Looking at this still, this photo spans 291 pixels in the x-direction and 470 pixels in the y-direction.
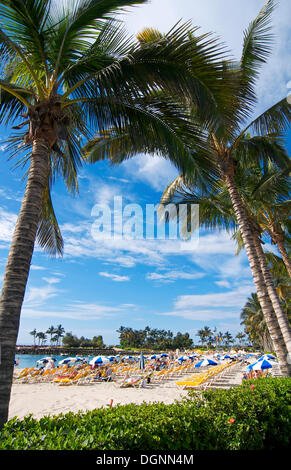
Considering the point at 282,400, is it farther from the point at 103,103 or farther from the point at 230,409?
the point at 103,103

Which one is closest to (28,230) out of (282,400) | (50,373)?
(282,400)

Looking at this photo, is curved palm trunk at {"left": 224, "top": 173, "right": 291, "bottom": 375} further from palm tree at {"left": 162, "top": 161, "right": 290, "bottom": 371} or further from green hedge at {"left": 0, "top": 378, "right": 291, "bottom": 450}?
green hedge at {"left": 0, "top": 378, "right": 291, "bottom": 450}

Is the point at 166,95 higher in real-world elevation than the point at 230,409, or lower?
higher

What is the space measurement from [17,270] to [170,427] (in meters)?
2.93

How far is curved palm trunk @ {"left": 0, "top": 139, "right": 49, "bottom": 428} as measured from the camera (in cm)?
343

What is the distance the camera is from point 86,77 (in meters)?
5.43

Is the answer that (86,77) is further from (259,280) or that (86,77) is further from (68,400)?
(68,400)

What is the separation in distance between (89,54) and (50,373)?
70.8 ft

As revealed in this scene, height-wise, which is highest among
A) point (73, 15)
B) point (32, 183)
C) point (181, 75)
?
point (73, 15)

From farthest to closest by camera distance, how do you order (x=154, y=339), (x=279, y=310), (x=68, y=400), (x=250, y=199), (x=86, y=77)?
(x=154, y=339) → (x=68, y=400) → (x=250, y=199) → (x=279, y=310) → (x=86, y=77)

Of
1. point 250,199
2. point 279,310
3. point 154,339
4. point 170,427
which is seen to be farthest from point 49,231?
point 154,339

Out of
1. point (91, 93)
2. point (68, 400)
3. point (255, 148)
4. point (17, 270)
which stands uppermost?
point (255, 148)

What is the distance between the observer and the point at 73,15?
16.7 feet
